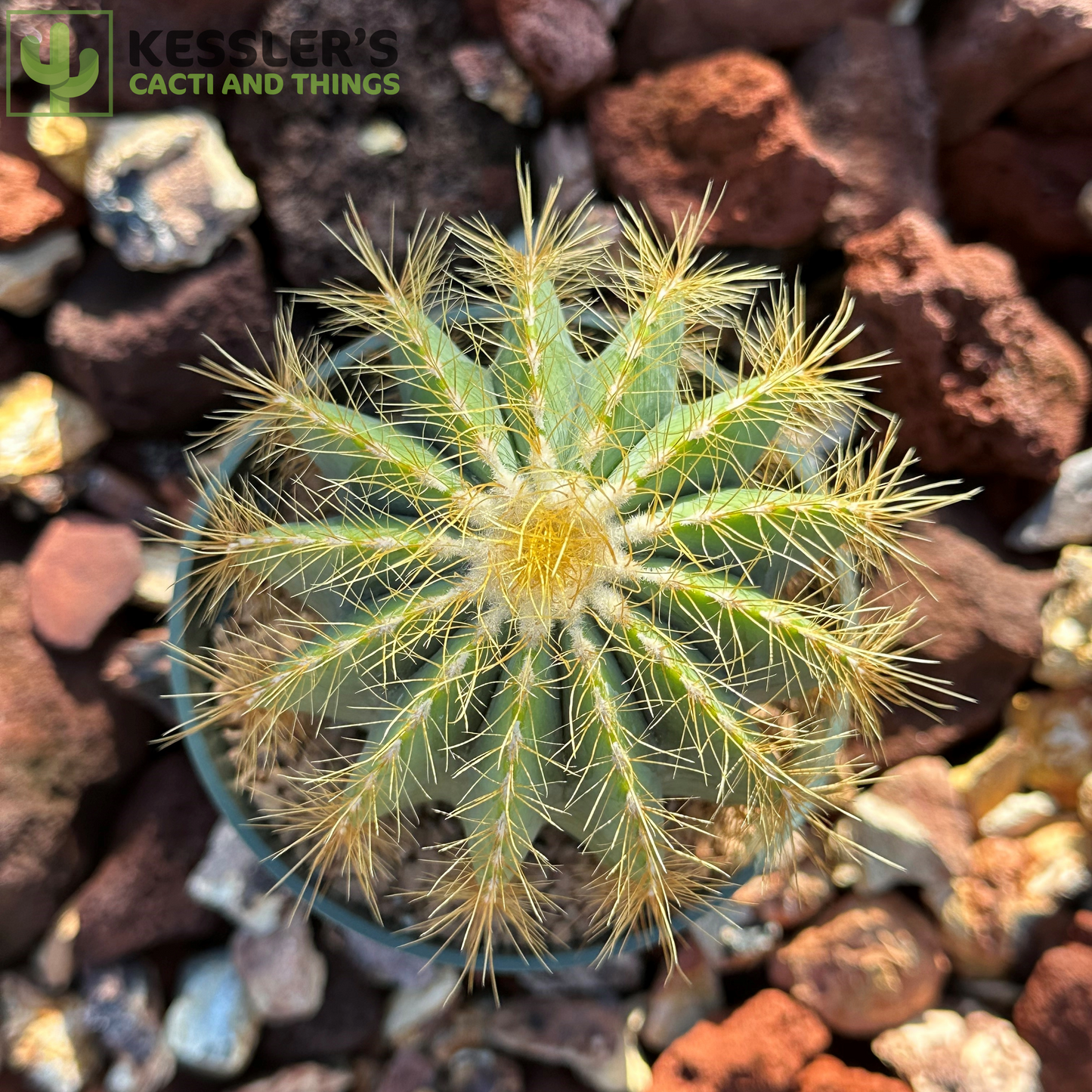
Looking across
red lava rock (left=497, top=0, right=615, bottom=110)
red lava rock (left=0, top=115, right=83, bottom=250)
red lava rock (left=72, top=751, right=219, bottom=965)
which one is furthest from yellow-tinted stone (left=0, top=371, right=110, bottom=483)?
red lava rock (left=497, top=0, right=615, bottom=110)

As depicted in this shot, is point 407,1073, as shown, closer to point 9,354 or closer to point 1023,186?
point 9,354

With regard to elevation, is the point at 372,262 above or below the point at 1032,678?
above

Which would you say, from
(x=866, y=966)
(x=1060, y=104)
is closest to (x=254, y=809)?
(x=866, y=966)

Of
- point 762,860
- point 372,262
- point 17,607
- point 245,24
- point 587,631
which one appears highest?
point 245,24

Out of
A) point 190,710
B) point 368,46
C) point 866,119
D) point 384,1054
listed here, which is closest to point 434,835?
point 190,710

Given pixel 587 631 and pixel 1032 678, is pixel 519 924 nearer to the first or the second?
pixel 587 631

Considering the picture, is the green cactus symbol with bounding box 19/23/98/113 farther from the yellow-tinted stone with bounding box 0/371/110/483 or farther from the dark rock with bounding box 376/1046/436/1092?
the dark rock with bounding box 376/1046/436/1092
